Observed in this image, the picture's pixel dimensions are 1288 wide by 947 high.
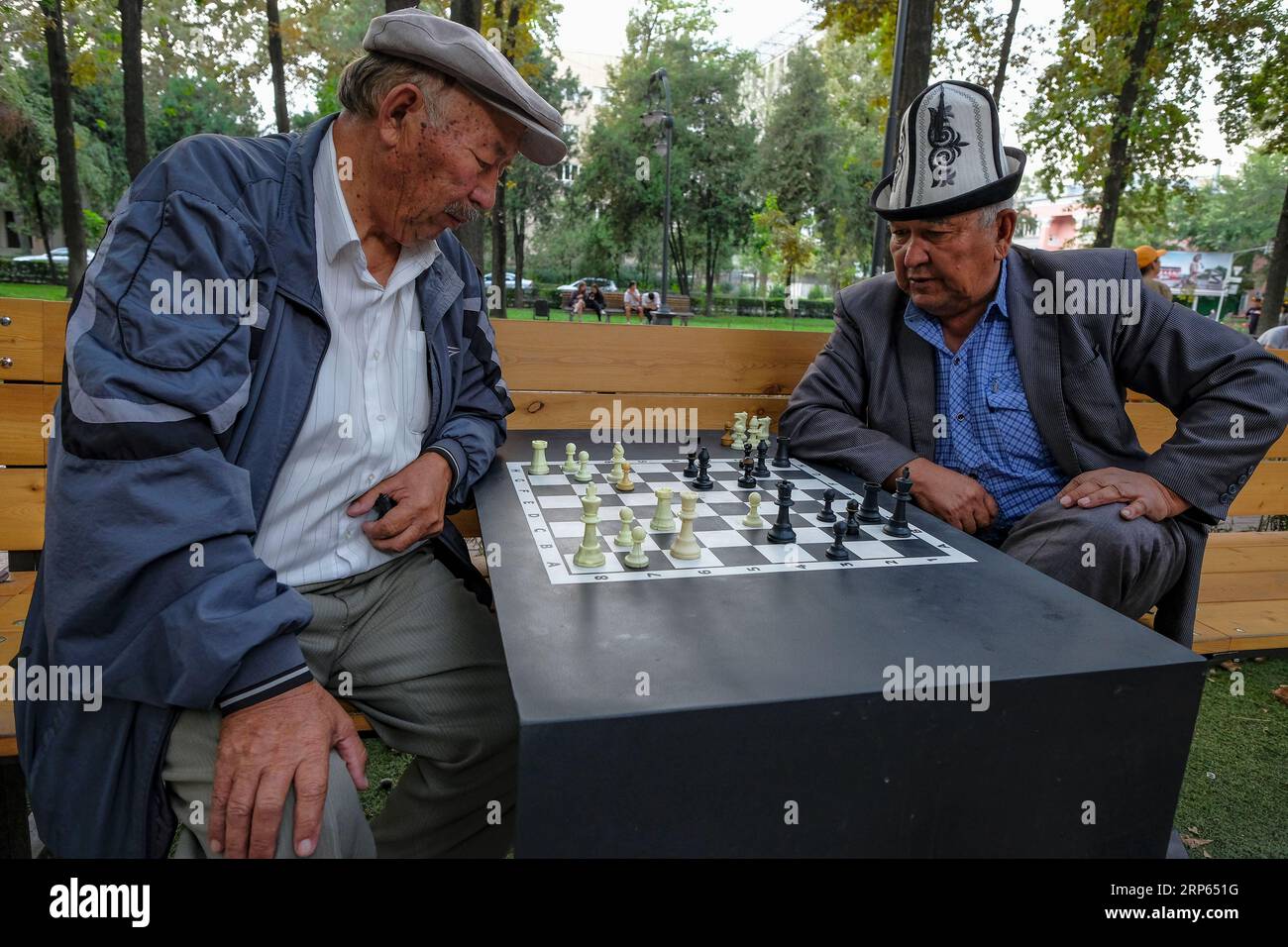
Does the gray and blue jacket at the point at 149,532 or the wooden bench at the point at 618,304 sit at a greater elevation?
the wooden bench at the point at 618,304

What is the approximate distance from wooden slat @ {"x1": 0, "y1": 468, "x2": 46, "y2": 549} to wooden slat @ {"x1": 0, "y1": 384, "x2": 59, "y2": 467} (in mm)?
54

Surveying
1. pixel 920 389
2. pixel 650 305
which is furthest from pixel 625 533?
pixel 650 305

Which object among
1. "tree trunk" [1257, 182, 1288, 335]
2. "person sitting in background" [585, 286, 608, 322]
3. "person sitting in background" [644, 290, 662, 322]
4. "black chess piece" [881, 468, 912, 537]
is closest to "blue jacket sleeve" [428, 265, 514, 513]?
"black chess piece" [881, 468, 912, 537]

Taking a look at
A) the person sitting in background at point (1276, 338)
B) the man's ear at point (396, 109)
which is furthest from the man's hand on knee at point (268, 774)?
the person sitting in background at point (1276, 338)

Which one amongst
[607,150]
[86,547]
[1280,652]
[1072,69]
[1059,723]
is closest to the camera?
[1059,723]

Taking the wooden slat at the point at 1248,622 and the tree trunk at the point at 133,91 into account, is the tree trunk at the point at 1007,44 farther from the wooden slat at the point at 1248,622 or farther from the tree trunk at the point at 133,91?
the tree trunk at the point at 133,91

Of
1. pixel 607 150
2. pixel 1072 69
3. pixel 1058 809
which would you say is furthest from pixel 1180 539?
pixel 607 150

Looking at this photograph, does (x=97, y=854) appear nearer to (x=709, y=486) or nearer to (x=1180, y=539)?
(x=709, y=486)

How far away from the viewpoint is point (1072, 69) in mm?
9523

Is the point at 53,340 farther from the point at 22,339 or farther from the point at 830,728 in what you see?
the point at 830,728

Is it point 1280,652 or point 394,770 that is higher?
point 1280,652

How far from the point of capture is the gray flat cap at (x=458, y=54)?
1.84m

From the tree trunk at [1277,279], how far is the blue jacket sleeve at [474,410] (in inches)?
387

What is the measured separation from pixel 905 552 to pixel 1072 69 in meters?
10.3
